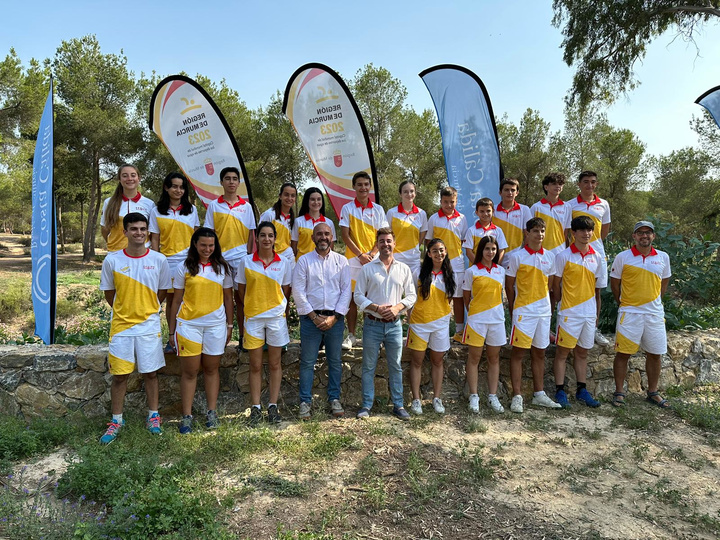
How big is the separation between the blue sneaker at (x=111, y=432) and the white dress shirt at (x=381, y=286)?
229 centimetres

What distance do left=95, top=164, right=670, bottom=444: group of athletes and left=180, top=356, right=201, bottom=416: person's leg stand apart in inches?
0.4

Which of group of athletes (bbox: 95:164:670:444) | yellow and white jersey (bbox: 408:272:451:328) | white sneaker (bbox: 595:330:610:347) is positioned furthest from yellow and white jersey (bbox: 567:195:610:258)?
yellow and white jersey (bbox: 408:272:451:328)

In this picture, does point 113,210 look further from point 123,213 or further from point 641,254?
point 641,254

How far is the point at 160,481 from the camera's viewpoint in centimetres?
312

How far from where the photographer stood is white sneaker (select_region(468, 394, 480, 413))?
4.78 meters

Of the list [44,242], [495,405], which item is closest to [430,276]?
[495,405]

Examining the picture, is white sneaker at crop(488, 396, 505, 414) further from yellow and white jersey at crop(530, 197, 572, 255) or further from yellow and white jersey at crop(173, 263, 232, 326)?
yellow and white jersey at crop(173, 263, 232, 326)

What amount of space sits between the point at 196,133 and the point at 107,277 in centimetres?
316

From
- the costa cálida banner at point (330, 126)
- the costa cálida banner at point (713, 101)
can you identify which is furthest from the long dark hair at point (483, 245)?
the costa cálida banner at point (713, 101)

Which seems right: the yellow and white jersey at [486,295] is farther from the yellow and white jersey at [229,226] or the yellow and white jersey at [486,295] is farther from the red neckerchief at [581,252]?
the yellow and white jersey at [229,226]

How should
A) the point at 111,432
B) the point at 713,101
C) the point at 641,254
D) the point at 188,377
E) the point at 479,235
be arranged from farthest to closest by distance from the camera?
the point at 713,101 → the point at 479,235 → the point at 641,254 → the point at 188,377 → the point at 111,432

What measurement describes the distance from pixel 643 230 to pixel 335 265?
3.23 m

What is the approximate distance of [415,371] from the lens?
15.4ft

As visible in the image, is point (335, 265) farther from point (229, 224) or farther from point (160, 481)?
point (160, 481)
